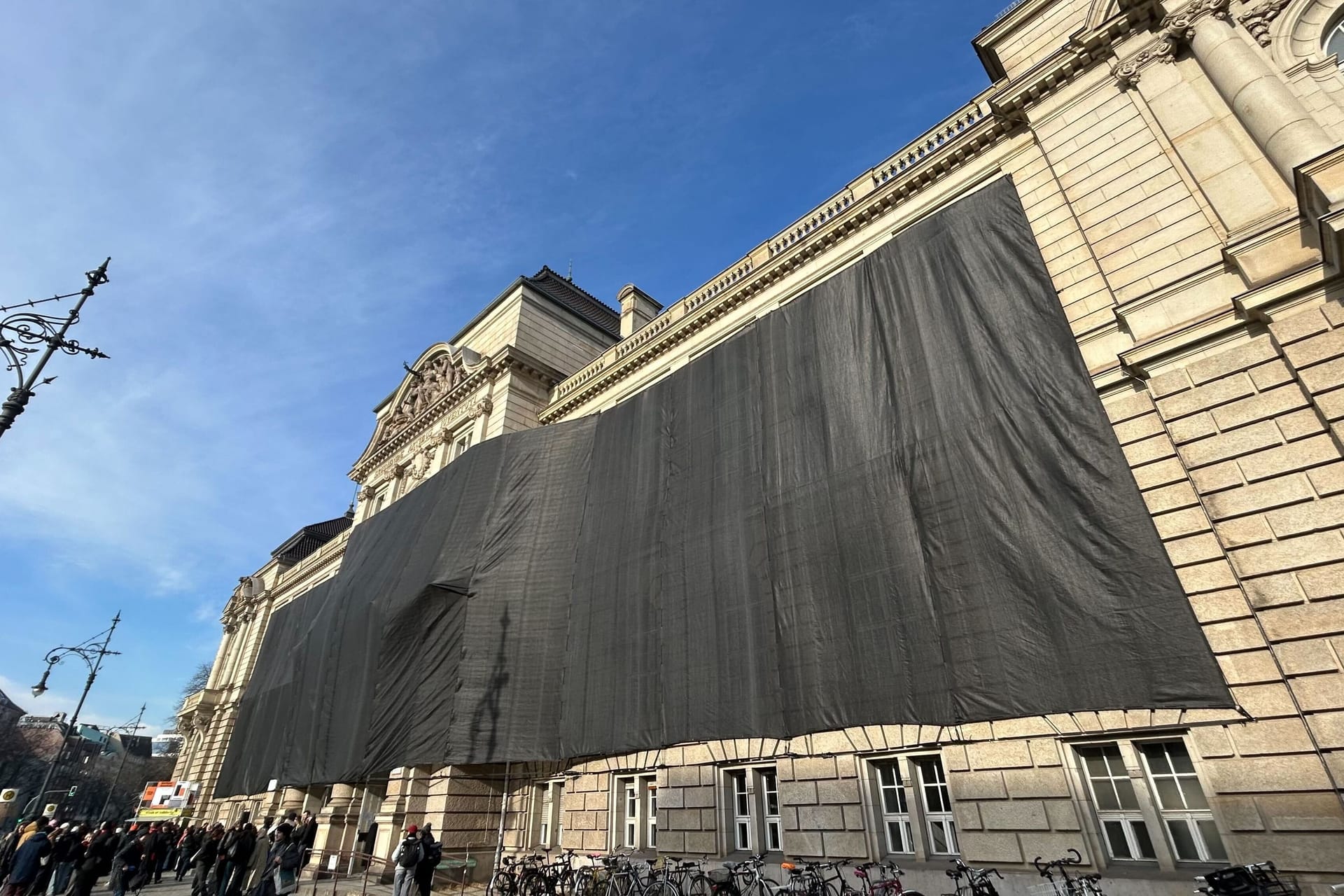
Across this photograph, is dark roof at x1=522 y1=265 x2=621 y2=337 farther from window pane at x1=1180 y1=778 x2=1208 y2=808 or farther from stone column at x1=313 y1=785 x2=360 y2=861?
window pane at x1=1180 y1=778 x2=1208 y2=808

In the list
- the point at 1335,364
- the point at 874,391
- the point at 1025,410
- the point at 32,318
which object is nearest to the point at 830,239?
the point at 874,391

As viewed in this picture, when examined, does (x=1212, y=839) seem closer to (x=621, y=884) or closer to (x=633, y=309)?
(x=621, y=884)

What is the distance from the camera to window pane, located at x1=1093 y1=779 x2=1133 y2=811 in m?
9.78

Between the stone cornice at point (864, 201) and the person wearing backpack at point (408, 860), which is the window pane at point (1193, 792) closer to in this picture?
the person wearing backpack at point (408, 860)

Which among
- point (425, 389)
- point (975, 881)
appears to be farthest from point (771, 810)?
point (425, 389)

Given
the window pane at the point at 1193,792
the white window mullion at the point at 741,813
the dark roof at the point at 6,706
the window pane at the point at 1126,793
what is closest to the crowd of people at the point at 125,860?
the white window mullion at the point at 741,813

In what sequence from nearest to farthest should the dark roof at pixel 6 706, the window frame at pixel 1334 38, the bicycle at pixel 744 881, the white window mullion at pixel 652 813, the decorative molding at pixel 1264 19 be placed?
the bicycle at pixel 744 881
the window frame at pixel 1334 38
the decorative molding at pixel 1264 19
the white window mullion at pixel 652 813
the dark roof at pixel 6 706

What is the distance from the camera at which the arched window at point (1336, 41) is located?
38.0 feet

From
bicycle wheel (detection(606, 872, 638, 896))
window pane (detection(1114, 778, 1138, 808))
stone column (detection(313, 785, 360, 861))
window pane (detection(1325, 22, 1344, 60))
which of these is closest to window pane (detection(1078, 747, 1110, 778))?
window pane (detection(1114, 778, 1138, 808))

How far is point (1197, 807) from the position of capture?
9.11m

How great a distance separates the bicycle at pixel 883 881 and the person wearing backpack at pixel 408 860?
25.2 ft

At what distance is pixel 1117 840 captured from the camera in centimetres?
959

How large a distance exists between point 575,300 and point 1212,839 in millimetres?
30858

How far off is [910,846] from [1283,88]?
1433 cm
